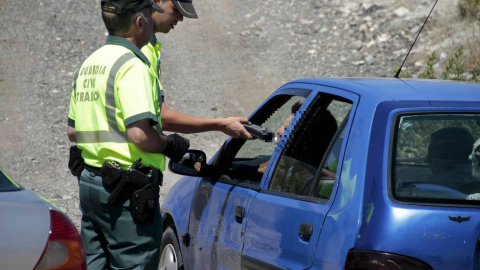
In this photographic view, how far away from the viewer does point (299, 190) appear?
4188mm

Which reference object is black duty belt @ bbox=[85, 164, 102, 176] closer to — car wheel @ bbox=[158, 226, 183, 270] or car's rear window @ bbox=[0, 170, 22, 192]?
car's rear window @ bbox=[0, 170, 22, 192]

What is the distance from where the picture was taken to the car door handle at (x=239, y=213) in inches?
178

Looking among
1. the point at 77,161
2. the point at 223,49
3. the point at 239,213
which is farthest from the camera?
the point at 223,49

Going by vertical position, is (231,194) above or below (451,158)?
below

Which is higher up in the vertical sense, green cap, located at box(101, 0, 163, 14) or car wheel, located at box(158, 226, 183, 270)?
green cap, located at box(101, 0, 163, 14)

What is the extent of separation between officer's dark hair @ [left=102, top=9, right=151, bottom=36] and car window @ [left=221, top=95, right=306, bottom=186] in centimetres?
98

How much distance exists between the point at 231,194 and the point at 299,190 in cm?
67

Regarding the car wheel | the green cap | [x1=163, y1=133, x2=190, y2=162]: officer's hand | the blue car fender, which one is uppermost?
the green cap

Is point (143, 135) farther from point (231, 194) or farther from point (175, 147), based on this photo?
point (231, 194)

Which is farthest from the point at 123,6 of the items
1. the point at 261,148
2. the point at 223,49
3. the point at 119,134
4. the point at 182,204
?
the point at 223,49

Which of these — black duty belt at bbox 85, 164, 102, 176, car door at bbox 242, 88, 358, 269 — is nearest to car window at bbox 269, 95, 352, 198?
car door at bbox 242, 88, 358, 269

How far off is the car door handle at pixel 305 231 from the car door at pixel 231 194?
681mm

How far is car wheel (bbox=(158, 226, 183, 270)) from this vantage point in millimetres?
5574

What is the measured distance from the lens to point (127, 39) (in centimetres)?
436
